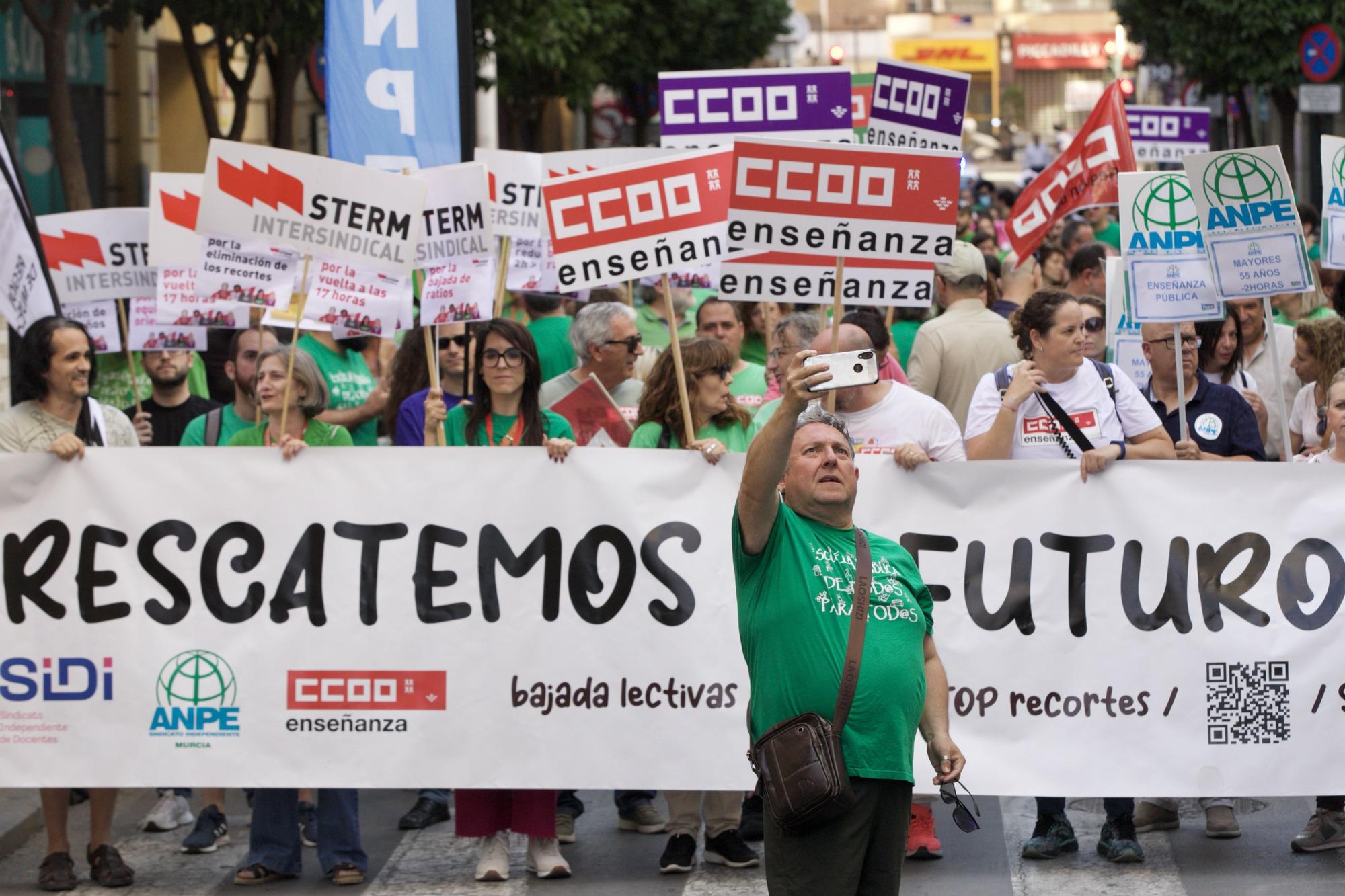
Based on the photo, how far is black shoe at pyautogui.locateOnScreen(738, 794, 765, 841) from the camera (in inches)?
288

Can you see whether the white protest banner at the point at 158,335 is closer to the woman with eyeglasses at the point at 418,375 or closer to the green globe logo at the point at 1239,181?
the woman with eyeglasses at the point at 418,375

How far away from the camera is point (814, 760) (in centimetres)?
458

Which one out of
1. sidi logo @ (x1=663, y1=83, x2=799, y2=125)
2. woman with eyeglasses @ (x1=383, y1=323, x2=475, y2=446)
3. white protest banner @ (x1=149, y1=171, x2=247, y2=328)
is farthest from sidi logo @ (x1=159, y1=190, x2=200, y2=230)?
sidi logo @ (x1=663, y1=83, x2=799, y2=125)

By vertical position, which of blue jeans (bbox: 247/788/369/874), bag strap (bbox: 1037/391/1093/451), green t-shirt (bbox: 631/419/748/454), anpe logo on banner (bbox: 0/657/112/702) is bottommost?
blue jeans (bbox: 247/788/369/874)

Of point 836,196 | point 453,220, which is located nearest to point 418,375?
Answer: point 453,220

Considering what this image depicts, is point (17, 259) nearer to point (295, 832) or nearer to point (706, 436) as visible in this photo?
point (295, 832)

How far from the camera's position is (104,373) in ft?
31.6

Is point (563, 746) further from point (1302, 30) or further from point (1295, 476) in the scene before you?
point (1302, 30)

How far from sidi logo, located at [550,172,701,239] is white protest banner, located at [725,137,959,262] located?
45 centimetres

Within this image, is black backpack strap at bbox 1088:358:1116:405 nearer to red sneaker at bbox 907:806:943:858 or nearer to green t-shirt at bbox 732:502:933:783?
red sneaker at bbox 907:806:943:858

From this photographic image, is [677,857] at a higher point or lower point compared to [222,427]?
lower

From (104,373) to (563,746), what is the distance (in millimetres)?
3955

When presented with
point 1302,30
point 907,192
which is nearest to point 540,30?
point 1302,30

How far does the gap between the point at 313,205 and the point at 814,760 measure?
3597 millimetres
